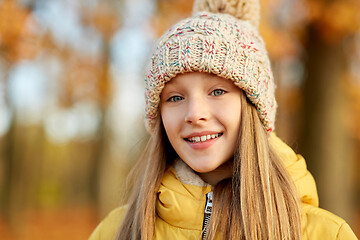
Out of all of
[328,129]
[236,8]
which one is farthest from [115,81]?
[236,8]

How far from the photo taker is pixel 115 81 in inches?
538

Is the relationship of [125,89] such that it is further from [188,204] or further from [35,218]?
[188,204]

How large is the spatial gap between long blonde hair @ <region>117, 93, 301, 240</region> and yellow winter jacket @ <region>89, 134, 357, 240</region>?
0.21ft

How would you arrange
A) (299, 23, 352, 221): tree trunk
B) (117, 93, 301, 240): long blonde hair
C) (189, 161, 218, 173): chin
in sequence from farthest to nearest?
Result: (299, 23, 352, 221): tree trunk
(189, 161, 218, 173): chin
(117, 93, 301, 240): long blonde hair

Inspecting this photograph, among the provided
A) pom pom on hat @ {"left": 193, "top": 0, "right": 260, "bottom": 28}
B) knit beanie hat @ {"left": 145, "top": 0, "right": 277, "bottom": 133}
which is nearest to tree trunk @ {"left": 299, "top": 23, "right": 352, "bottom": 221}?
pom pom on hat @ {"left": 193, "top": 0, "right": 260, "bottom": 28}

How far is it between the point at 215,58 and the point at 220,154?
52cm

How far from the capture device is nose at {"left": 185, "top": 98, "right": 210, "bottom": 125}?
2.17 m

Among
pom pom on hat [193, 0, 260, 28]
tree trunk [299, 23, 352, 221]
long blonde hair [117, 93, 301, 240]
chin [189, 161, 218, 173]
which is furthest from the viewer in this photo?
tree trunk [299, 23, 352, 221]

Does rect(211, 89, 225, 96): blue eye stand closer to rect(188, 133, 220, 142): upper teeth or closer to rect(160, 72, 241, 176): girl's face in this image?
rect(160, 72, 241, 176): girl's face

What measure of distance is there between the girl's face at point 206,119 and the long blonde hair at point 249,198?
7 cm

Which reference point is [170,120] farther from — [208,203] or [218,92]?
[208,203]

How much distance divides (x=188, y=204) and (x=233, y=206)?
24cm

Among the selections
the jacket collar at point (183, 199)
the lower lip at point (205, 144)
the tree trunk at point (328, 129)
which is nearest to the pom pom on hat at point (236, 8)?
the lower lip at point (205, 144)

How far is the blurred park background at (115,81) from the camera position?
644 cm
